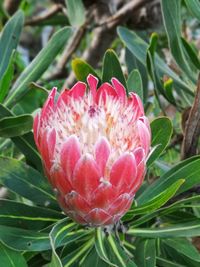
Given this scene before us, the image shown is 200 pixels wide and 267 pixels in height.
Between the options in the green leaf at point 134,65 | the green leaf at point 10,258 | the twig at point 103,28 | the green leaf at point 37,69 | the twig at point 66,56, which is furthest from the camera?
the twig at point 66,56

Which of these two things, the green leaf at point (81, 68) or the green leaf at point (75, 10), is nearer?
the green leaf at point (81, 68)

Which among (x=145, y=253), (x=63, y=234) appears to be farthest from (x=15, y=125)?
(x=145, y=253)

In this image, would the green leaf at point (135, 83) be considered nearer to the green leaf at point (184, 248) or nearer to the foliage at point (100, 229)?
the foliage at point (100, 229)

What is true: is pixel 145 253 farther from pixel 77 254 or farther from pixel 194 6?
pixel 194 6

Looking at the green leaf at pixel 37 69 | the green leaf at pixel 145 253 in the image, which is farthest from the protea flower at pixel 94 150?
the green leaf at pixel 37 69

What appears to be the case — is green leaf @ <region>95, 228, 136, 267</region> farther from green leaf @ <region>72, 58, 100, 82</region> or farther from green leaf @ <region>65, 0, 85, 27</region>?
green leaf @ <region>65, 0, 85, 27</region>

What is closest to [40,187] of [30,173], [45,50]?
[30,173]
